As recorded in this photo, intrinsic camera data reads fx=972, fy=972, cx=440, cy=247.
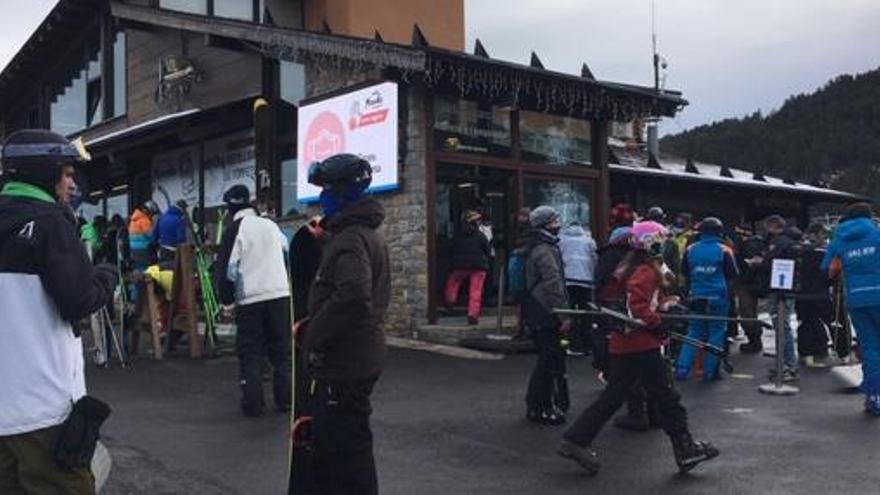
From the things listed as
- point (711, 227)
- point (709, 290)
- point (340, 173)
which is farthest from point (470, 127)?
point (340, 173)

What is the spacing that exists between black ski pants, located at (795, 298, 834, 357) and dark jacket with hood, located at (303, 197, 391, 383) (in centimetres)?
886

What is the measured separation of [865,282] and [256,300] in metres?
5.40

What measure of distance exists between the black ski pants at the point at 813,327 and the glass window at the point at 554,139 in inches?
186

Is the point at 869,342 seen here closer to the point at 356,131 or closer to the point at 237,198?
the point at 237,198

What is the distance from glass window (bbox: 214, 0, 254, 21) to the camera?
20.0 m

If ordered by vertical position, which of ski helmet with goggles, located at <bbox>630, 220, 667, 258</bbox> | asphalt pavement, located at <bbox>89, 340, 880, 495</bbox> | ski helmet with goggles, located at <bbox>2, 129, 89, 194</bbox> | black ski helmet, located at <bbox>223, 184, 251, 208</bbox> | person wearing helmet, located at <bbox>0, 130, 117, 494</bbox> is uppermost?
black ski helmet, located at <bbox>223, 184, 251, 208</bbox>

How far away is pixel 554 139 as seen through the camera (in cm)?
1544

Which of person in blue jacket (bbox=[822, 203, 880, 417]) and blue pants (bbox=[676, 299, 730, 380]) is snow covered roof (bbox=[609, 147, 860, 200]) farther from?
person in blue jacket (bbox=[822, 203, 880, 417])

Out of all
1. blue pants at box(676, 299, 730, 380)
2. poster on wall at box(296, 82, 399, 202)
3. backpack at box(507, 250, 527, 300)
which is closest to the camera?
backpack at box(507, 250, 527, 300)

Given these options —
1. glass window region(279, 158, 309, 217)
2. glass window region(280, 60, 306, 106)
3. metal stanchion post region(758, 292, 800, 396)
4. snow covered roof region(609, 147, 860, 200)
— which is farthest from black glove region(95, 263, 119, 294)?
snow covered roof region(609, 147, 860, 200)

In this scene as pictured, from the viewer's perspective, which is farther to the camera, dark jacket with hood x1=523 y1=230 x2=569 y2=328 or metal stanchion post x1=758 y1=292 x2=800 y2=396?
metal stanchion post x1=758 y1=292 x2=800 y2=396

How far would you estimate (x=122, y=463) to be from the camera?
6.54 metres

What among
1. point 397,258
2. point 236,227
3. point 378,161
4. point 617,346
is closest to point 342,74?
point 378,161

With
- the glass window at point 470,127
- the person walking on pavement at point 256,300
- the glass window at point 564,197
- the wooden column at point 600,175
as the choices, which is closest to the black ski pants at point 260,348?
the person walking on pavement at point 256,300
